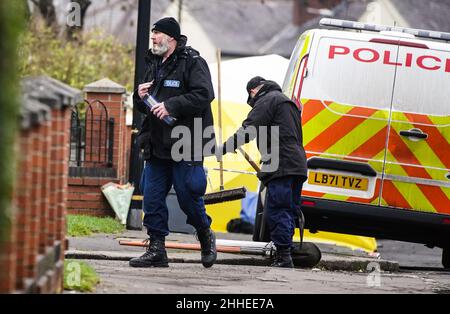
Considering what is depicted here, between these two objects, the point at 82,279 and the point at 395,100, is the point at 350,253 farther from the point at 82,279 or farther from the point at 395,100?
the point at 82,279

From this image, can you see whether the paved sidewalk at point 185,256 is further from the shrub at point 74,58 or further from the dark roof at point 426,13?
the dark roof at point 426,13

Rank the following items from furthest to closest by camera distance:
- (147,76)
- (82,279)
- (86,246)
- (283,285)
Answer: (86,246) → (147,76) → (283,285) → (82,279)

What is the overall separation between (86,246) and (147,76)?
2360 millimetres

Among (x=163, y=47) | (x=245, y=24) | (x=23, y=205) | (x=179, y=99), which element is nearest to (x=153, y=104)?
(x=179, y=99)

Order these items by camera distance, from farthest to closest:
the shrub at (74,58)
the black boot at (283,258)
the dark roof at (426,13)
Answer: the dark roof at (426,13)
the shrub at (74,58)
the black boot at (283,258)

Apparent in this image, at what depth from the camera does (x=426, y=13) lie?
53.2 meters

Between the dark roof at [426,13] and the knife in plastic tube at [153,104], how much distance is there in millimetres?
42911

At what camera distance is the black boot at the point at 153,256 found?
30.3ft

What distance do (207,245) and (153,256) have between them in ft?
1.45

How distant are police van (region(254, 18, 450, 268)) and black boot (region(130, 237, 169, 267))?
2445 millimetres

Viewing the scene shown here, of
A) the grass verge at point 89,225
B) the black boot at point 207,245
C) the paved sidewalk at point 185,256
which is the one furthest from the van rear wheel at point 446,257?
the black boot at point 207,245

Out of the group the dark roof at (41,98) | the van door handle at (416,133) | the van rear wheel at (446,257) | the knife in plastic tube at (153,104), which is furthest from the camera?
the van rear wheel at (446,257)
